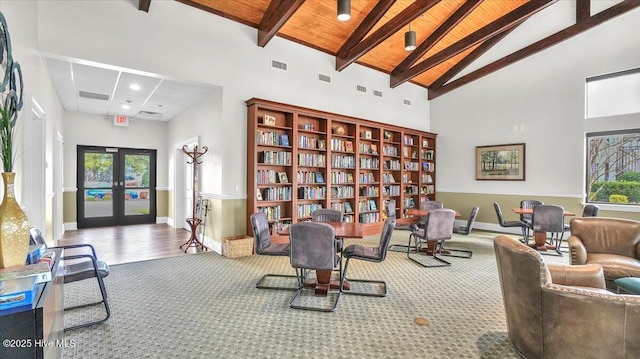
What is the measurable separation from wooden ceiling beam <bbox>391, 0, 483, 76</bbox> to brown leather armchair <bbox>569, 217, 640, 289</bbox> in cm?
414

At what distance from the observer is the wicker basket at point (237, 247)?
17.1 ft

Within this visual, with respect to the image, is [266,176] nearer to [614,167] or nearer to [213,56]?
[213,56]

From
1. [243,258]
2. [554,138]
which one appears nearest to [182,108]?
[243,258]

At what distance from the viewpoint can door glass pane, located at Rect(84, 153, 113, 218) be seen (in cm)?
816

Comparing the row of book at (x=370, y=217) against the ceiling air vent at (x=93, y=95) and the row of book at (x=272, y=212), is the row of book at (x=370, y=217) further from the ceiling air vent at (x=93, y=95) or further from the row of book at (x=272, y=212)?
the ceiling air vent at (x=93, y=95)

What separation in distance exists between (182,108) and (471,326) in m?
7.18

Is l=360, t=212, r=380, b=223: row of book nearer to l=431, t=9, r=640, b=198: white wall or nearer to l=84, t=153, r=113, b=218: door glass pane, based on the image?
l=431, t=9, r=640, b=198: white wall

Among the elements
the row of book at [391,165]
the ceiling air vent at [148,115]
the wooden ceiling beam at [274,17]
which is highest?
the wooden ceiling beam at [274,17]

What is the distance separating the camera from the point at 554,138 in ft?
23.4

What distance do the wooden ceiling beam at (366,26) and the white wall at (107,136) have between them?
5.67 m

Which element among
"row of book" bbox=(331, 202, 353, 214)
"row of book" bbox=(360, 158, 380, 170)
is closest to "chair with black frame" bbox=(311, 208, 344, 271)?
"row of book" bbox=(331, 202, 353, 214)

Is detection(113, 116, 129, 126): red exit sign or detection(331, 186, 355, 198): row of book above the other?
detection(113, 116, 129, 126): red exit sign

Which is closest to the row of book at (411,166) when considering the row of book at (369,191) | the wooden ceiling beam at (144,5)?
the row of book at (369,191)

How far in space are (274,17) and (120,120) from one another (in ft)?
18.2
